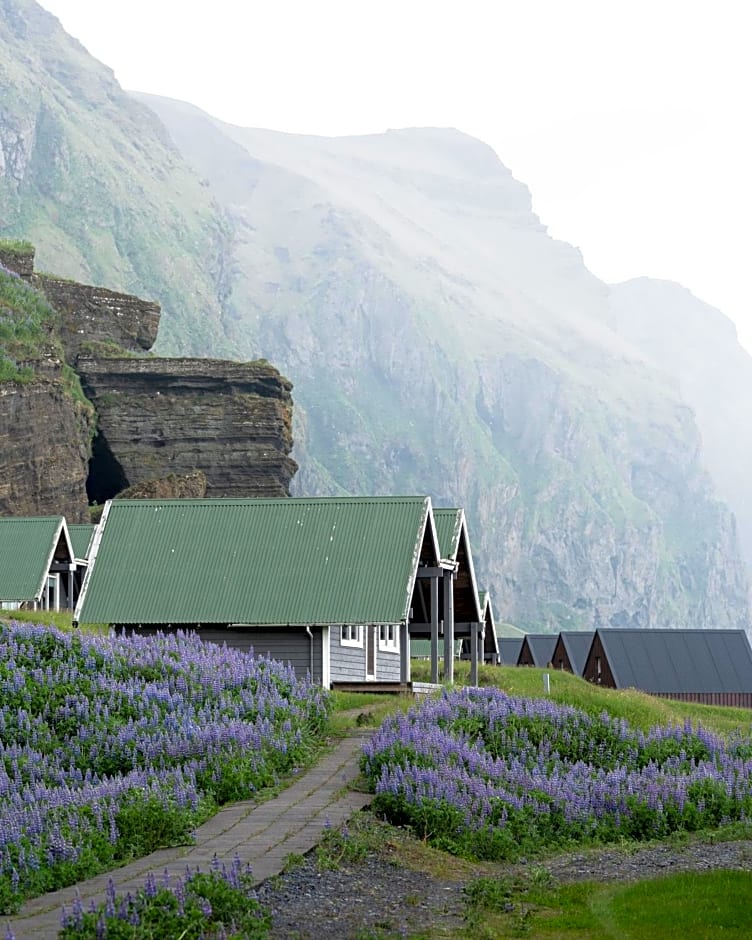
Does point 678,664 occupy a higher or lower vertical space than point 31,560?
lower

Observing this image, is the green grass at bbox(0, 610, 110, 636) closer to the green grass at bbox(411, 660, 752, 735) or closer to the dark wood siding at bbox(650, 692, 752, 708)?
the green grass at bbox(411, 660, 752, 735)

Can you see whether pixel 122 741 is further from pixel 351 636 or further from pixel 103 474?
pixel 103 474

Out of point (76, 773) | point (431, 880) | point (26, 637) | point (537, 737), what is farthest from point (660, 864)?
point (26, 637)

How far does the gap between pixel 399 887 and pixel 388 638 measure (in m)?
32.0

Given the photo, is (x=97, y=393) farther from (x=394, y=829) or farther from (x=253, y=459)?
(x=394, y=829)

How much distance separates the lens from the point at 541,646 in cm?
8931

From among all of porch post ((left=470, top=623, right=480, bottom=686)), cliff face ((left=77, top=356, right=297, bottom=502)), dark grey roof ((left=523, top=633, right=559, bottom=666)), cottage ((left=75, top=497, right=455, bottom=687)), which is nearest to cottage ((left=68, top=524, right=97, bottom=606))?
porch post ((left=470, top=623, right=480, bottom=686))

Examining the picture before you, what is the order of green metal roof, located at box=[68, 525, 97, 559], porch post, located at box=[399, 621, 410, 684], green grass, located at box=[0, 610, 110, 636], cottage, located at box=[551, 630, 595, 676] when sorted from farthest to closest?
cottage, located at box=[551, 630, 595, 676] → green metal roof, located at box=[68, 525, 97, 559] → porch post, located at box=[399, 621, 410, 684] → green grass, located at box=[0, 610, 110, 636]

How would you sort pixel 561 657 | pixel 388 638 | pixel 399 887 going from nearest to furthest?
pixel 399 887, pixel 388 638, pixel 561 657

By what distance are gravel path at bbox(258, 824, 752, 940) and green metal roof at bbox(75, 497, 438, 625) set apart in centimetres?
1621

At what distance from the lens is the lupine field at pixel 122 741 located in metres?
13.7

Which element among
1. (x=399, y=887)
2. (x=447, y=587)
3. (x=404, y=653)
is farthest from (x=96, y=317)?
(x=399, y=887)

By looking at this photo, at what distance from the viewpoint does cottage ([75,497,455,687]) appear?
31.6 metres

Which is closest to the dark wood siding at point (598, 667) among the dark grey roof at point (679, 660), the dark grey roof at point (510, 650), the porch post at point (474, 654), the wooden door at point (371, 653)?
the dark grey roof at point (679, 660)
